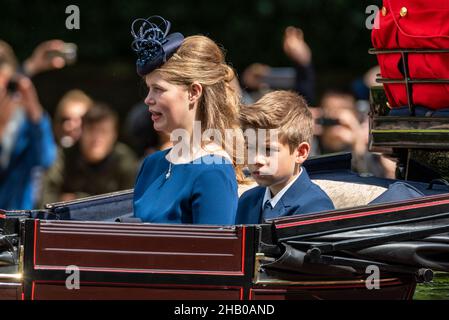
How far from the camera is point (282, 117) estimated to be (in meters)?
4.14

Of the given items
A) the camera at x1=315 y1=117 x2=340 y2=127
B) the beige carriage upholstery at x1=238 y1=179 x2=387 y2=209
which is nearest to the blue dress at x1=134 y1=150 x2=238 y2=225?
the beige carriage upholstery at x1=238 y1=179 x2=387 y2=209

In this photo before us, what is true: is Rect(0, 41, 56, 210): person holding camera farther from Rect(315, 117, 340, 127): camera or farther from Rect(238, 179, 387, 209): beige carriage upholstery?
Rect(238, 179, 387, 209): beige carriage upholstery

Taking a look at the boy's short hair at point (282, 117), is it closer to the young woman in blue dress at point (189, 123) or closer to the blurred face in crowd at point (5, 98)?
the young woman in blue dress at point (189, 123)

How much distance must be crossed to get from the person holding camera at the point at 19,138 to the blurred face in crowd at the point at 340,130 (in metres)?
1.83

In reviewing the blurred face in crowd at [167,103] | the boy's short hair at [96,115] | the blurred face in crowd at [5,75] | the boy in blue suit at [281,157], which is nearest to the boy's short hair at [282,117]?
the boy in blue suit at [281,157]

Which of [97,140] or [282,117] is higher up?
[282,117]

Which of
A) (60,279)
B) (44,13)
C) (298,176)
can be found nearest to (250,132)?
(298,176)

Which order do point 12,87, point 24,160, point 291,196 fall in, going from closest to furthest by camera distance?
point 291,196, point 12,87, point 24,160

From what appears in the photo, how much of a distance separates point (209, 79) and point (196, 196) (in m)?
0.45

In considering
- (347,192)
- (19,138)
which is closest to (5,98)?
(19,138)

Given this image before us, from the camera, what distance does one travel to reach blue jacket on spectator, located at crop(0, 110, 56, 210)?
7180mm

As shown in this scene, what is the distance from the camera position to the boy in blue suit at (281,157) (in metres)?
4.08

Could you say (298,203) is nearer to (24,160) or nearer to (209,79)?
(209,79)

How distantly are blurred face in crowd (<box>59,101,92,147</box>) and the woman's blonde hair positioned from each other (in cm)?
371
